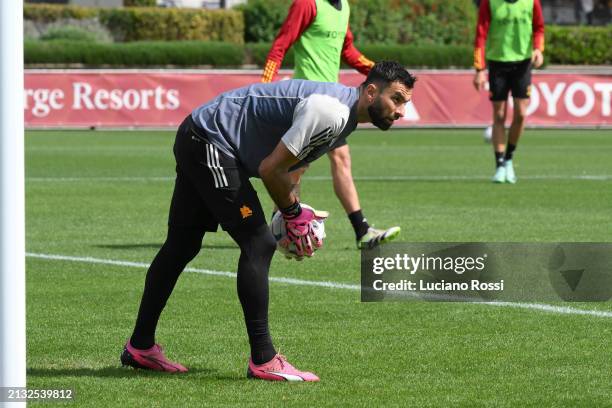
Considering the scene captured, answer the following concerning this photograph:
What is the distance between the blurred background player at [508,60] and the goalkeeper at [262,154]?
11020 mm

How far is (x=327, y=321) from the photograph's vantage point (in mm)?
7953

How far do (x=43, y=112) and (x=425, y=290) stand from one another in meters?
22.1

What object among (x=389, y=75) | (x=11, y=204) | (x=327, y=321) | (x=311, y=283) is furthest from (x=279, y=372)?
(x=311, y=283)

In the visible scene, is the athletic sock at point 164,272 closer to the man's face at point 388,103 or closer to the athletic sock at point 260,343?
the athletic sock at point 260,343

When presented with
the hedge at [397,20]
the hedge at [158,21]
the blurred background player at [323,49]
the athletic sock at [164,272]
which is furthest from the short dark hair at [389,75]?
the hedge at [158,21]

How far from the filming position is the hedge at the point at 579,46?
53.1 metres

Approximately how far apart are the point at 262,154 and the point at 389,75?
0.70 metres

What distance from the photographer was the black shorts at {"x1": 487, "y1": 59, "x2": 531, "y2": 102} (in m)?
17.3

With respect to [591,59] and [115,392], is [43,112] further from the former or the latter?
[591,59]

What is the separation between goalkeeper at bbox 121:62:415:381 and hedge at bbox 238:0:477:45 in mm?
42955

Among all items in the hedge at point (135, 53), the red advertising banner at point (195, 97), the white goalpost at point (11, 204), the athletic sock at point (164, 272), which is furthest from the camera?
the hedge at point (135, 53)

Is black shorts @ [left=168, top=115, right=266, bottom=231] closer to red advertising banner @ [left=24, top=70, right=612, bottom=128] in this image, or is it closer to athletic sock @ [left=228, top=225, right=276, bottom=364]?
athletic sock @ [left=228, top=225, right=276, bottom=364]

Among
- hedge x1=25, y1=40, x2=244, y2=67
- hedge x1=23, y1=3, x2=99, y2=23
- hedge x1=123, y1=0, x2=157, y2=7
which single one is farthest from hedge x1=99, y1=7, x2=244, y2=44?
hedge x1=25, y1=40, x2=244, y2=67

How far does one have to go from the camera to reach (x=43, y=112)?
98.5 ft
